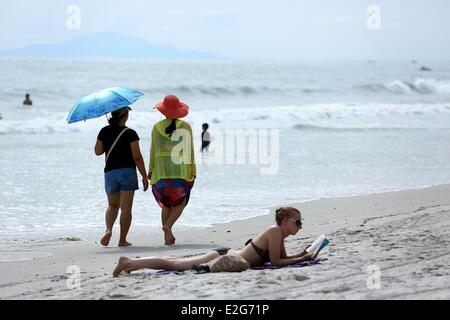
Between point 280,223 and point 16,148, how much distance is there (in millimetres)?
14062

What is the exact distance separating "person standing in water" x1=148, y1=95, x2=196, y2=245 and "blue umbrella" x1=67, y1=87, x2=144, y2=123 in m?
0.33

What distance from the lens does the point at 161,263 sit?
21.6ft

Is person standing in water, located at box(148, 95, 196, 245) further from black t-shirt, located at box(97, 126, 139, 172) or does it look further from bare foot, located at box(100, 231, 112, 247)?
bare foot, located at box(100, 231, 112, 247)

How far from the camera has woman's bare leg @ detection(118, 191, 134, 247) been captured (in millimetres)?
8617

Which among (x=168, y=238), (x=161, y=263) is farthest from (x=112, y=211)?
(x=161, y=263)

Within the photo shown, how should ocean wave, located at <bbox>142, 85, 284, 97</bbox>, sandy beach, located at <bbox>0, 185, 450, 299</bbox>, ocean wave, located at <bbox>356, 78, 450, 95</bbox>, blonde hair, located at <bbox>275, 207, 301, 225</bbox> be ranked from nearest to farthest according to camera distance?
sandy beach, located at <bbox>0, 185, 450, 299</bbox> < blonde hair, located at <bbox>275, 207, 301, 225</bbox> < ocean wave, located at <bbox>142, 85, 284, 97</bbox> < ocean wave, located at <bbox>356, 78, 450, 95</bbox>

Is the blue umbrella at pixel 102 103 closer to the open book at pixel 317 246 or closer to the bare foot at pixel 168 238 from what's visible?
the bare foot at pixel 168 238

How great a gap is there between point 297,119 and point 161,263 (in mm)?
25194

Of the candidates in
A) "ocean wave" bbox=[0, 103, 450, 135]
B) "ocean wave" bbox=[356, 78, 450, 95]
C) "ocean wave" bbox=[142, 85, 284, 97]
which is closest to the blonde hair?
"ocean wave" bbox=[0, 103, 450, 135]

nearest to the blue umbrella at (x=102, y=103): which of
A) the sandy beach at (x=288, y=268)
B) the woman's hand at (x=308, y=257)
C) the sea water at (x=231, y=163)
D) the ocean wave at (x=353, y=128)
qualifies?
the sandy beach at (x=288, y=268)

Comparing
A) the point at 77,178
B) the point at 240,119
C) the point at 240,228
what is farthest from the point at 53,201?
the point at 240,119

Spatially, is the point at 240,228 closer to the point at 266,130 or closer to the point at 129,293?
the point at 129,293

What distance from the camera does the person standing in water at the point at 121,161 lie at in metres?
8.59

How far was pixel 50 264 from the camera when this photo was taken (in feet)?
25.0
